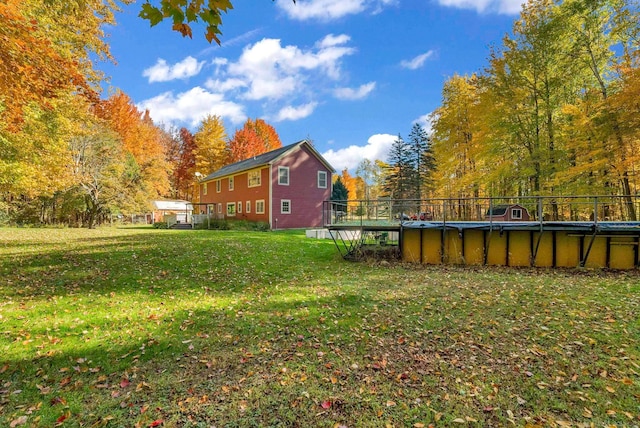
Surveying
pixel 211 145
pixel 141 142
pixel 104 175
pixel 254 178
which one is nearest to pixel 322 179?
pixel 254 178

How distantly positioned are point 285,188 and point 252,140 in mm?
21313

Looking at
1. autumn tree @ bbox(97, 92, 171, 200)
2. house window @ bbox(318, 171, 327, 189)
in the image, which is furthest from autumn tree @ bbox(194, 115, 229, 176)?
house window @ bbox(318, 171, 327, 189)

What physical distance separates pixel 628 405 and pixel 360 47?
18.0 m

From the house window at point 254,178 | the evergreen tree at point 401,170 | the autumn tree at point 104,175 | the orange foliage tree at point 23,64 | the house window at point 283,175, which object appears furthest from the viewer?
the evergreen tree at point 401,170

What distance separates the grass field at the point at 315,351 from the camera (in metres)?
2.90

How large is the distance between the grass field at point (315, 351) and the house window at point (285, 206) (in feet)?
57.5

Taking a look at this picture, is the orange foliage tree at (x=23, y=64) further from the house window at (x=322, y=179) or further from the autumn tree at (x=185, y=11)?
the house window at (x=322, y=179)

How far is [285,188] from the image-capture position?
25.5 metres

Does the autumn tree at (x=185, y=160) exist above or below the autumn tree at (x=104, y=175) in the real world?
above

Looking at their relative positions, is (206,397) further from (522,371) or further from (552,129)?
(552,129)

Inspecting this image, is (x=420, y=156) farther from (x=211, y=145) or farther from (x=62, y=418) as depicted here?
(x=62, y=418)

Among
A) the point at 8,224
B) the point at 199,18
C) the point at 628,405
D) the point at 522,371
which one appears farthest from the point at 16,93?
the point at 8,224

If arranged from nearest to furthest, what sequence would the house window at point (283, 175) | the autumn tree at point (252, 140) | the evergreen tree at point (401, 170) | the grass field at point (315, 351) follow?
the grass field at point (315, 351), the house window at point (283, 175), the evergreen tree at point (401, 170), the autumn tree at point (252, 140)

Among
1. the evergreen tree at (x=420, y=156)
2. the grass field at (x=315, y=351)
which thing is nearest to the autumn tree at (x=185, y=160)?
the evergreen tree at (x=420, y=156)
